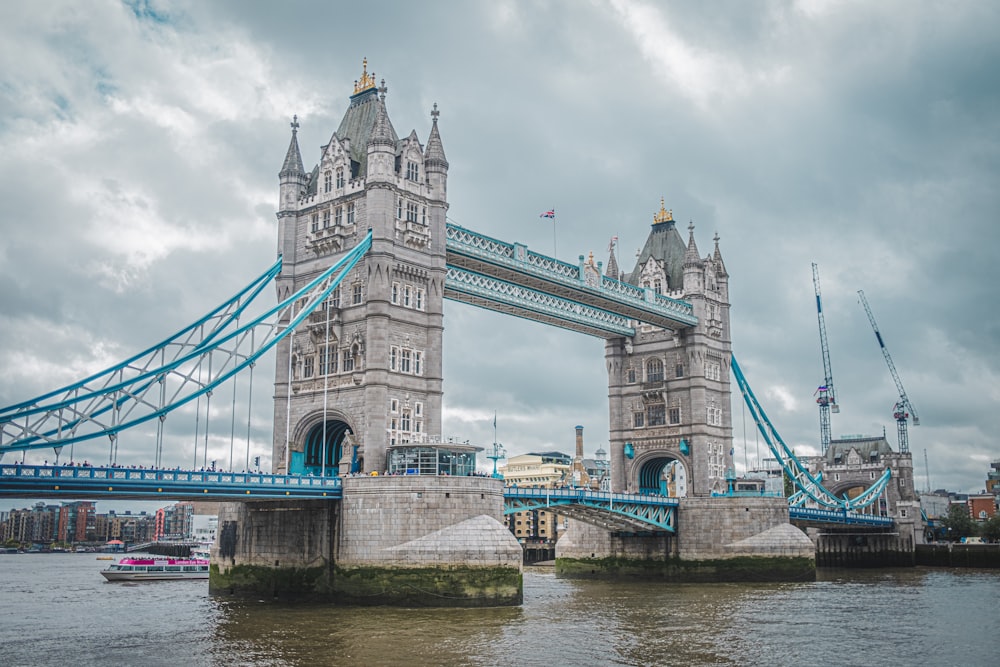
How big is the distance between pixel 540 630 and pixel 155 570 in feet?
165

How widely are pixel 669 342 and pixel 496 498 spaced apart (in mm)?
35154

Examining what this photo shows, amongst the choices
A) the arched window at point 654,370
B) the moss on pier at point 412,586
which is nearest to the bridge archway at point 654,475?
the arched window at point 654,370

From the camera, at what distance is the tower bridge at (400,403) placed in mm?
46469

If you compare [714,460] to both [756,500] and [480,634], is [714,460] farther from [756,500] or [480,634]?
[480,634]

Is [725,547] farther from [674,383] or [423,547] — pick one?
[423,547]

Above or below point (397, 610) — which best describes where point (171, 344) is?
above

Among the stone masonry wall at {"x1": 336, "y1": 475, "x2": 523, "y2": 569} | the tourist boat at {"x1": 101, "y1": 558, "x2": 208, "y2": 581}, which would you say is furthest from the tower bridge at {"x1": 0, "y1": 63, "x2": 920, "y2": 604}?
the tourist boat at {"x1": 101, "y1": 558, "x2": 208, "y2": 581}

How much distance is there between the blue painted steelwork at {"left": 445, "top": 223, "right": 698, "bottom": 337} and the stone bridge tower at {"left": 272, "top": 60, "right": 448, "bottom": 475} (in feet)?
13.4

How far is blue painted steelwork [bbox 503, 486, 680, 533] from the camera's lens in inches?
2319

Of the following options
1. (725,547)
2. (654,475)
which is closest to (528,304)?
(725,547)

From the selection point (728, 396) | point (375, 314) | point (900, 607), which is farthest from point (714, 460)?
point (375, 314)

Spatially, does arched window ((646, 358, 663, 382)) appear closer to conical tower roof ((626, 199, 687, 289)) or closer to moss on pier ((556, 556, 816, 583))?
conical tower roof ((626, 199, 687, 289))

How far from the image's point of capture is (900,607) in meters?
50.1

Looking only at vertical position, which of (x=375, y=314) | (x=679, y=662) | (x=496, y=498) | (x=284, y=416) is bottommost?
(x=679, y=662)
